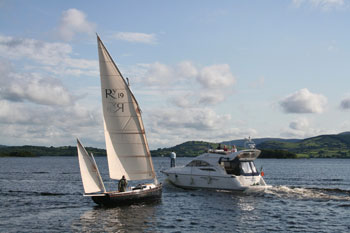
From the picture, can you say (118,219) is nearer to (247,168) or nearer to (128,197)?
(128,197)

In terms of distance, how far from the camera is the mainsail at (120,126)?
3653 cm

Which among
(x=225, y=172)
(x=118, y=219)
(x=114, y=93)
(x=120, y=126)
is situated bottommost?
(x=118, y=219)

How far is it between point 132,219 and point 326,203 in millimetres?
23084

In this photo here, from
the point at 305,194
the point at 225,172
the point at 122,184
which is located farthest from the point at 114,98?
the point at 305,194

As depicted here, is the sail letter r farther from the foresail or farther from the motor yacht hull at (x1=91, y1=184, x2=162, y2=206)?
the motor yacht hull at (x1=91, y1=184, x2=162, y2=206)

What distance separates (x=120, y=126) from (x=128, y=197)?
279 inches

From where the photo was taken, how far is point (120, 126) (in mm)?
37312

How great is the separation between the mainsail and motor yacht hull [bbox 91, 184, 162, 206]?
185cm

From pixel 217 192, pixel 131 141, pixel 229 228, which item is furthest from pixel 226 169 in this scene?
pixel 229 228

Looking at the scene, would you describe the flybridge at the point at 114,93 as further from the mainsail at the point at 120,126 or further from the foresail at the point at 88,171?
the foresail at the point at 88,171

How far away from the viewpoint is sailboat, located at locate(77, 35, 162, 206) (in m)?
36.1

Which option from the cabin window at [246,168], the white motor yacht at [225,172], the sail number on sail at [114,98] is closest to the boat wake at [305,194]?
the white motor yacht at [225,172]

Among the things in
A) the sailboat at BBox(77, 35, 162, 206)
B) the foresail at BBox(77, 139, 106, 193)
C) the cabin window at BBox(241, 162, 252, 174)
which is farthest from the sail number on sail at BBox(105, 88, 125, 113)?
the cabin window at BBox(241, 162, 252, 174)

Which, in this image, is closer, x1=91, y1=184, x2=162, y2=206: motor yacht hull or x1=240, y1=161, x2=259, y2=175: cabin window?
x1=91, y1=184, x2=162, y2=206: motor yacht hull
